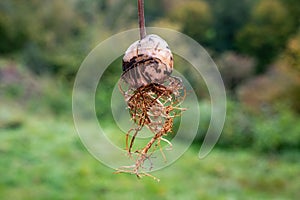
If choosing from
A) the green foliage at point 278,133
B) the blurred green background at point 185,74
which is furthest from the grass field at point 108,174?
the green foliage at point 278,133

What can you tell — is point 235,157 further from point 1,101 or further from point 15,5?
point 15,5

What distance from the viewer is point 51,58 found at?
11.8m

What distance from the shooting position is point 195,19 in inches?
393

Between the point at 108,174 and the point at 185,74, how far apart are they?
10.4 ft

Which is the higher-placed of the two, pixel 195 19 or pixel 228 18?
pixel 228 18

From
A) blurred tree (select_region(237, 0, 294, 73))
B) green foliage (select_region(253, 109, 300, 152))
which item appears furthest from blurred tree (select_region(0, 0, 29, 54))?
green foliage (select_region(253, 109, 300, 152))

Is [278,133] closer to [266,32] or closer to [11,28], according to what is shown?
[266,32]

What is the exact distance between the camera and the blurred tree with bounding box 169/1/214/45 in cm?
944

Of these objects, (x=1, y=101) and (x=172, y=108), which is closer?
(x=172, y=108)

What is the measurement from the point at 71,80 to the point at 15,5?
2517 mm

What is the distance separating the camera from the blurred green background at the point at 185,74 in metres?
5.36

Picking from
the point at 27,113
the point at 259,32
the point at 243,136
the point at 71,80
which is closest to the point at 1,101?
the point at 27,113

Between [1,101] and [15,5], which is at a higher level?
[15,5]

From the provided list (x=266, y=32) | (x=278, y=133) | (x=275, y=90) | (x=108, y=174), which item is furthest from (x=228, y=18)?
(x=108, y=174)
